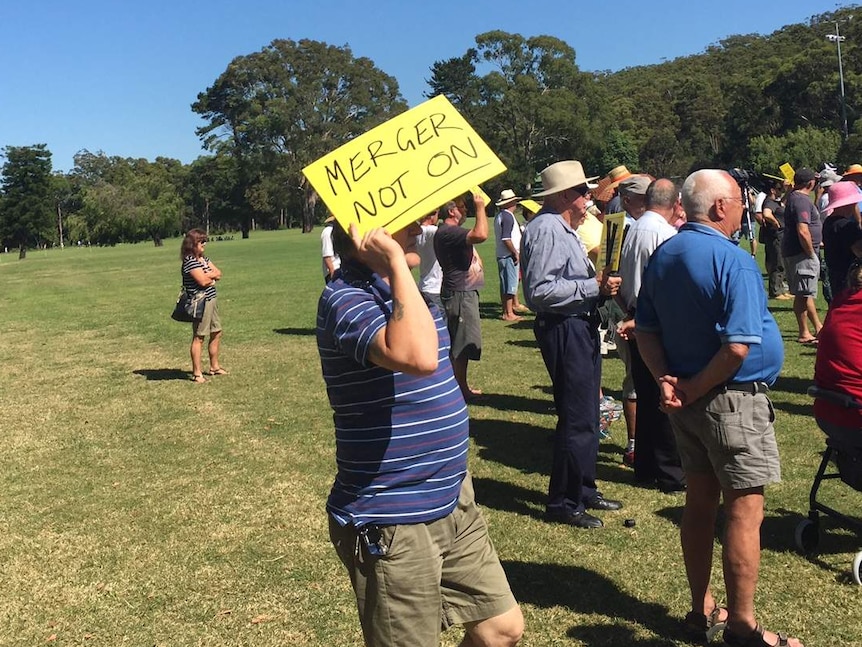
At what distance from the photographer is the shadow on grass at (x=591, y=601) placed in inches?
143

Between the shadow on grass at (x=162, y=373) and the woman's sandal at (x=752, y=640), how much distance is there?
827 centimetres

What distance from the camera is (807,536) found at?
4391mm

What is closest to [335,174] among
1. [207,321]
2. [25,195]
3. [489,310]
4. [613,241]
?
[613,241]

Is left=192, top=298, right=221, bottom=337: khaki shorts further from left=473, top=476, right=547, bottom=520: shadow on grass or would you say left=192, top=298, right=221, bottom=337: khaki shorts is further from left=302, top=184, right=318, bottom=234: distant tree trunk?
left=302, top=184, right=318, bottom=234: distant tree trunk

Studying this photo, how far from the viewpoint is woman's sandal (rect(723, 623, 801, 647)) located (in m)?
3.21

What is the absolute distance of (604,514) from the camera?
509cm

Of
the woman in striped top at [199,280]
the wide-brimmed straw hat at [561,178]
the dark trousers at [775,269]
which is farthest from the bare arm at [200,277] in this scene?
the dark trousers at [775,269]

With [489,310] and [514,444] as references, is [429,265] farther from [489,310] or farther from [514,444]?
[489,310]

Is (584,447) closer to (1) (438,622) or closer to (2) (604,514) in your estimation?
(2) (604,514)

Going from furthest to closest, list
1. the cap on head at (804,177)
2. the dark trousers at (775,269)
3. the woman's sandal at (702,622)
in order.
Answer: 1. the dark trousers at (775,269)
2. the cap on head at (804,177)
3. the woman's sandal at (702,622)

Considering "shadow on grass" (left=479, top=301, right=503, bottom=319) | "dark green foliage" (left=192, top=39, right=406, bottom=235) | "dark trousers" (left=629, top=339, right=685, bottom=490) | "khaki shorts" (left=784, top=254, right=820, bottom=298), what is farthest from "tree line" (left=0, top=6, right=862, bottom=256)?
"dark trousers" (left=629, top=339, right=685, bottom=490)

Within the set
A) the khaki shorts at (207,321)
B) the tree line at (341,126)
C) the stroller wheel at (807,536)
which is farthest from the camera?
the tree line at (341,126)

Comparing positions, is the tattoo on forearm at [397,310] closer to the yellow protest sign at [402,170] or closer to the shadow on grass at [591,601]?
the yellow protest sign at [402,170]

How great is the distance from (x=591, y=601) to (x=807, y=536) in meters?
1.40
